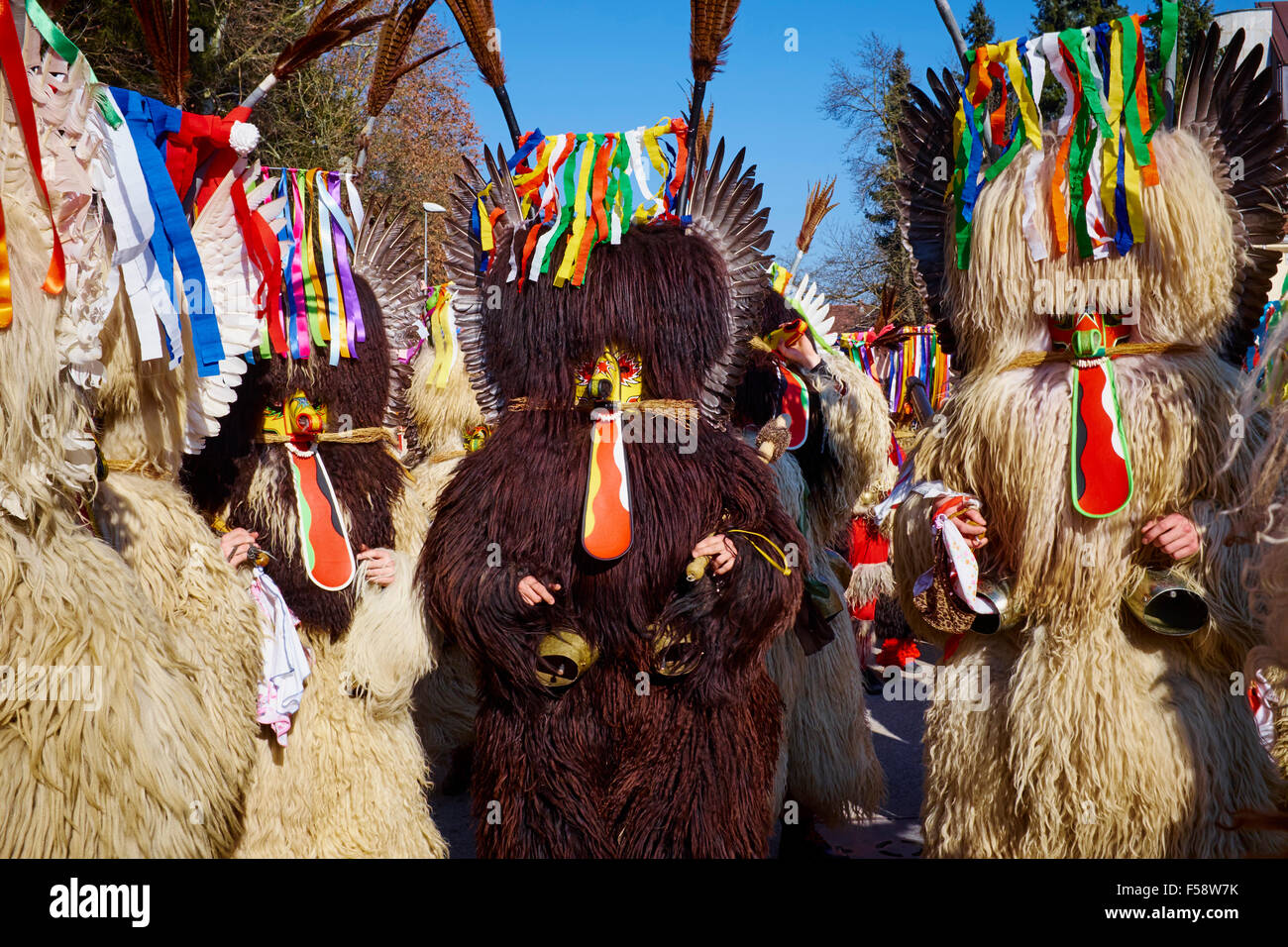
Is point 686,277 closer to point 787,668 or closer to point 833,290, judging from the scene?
point 787,668

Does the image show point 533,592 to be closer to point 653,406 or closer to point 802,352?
point 653,406

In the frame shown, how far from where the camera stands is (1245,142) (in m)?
2.30

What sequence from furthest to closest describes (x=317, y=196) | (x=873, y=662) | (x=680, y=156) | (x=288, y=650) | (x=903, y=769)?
(x=873, y=662) < (x=903, y=769) < (x=317, y=196) < (x=288, y=650) < (x=680, y=156)

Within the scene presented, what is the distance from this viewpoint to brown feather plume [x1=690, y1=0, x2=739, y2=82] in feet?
8.77

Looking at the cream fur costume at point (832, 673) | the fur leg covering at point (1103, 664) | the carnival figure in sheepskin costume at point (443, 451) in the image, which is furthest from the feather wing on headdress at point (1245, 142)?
the carnival figure in sheepskin costume at point (443, 451)

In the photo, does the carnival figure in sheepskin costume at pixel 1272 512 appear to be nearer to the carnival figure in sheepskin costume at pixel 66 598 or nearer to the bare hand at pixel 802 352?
the carnival figure in sheepskin costume at pixel 66 598

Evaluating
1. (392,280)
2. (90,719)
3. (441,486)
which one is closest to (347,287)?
(392,280)

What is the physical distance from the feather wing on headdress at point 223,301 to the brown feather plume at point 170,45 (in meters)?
0.36

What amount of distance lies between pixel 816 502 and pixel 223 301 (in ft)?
7.75

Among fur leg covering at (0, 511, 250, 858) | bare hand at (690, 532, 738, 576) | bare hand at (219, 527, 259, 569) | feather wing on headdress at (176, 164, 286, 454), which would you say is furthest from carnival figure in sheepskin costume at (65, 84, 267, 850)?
bare hand at (690, 532, 738, 576)

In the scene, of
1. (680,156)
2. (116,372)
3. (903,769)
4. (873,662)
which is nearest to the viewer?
(116,372)
